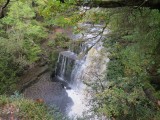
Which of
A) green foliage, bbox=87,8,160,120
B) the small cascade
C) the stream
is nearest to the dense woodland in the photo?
→ green foliage, bbox=87,8,160,120

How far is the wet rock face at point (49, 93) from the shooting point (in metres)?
14.5

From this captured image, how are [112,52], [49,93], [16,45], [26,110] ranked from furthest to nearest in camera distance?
[16,45]
[49,93]
[112,52]
[26,110]

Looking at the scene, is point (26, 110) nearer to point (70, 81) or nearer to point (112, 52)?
point (112, 52)

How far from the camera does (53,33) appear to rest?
2064cm

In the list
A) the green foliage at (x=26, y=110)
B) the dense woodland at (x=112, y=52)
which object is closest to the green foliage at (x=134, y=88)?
the dense woodland at (x=112, y=52)

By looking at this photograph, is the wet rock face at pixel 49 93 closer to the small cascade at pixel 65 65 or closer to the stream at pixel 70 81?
the stream at pixel 70 81

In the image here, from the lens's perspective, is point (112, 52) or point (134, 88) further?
point (112, 52)

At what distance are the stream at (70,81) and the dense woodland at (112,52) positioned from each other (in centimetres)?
68

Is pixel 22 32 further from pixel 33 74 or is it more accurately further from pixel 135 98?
pixel 135 98

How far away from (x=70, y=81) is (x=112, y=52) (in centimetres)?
468

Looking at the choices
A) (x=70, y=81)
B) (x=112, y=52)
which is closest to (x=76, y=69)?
(x=70, y=81)

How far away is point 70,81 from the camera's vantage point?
16.6 meters

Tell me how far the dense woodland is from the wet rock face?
1102 millimetres

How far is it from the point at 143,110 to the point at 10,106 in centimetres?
502
